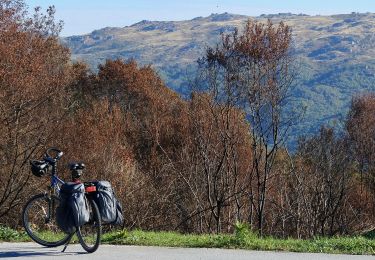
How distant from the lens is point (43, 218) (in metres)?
9.59

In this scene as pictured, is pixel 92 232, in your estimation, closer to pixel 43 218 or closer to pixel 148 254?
pixel 148 254

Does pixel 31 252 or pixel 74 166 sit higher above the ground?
pixel 74 166

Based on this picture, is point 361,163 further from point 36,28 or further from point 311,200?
point 36,28

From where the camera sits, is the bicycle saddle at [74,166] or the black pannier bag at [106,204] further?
the bicycle saddle at [74,166]

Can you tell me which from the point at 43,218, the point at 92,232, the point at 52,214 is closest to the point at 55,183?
the point at 52,214

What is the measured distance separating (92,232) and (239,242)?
2.10 meters

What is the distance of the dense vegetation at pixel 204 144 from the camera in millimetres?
24500

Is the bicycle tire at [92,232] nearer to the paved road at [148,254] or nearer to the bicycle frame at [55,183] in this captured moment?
the paved road at [148,254]

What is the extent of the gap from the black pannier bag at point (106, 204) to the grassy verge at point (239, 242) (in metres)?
0.79

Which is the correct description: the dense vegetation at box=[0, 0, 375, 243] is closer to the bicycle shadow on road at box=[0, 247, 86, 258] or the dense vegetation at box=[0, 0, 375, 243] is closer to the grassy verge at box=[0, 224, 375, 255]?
the grassy verge at box=[0, 224, 375, 255]

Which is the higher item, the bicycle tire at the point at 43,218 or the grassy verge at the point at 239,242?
the bicycle tire at the point at 43,218

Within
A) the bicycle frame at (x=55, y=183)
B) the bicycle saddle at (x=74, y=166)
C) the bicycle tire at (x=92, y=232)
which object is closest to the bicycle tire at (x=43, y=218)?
the bicycle frame at (x=55, y=183)

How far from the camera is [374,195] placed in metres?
50.2

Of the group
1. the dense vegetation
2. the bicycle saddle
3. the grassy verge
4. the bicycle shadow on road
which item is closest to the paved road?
the bicycle shadow on road
